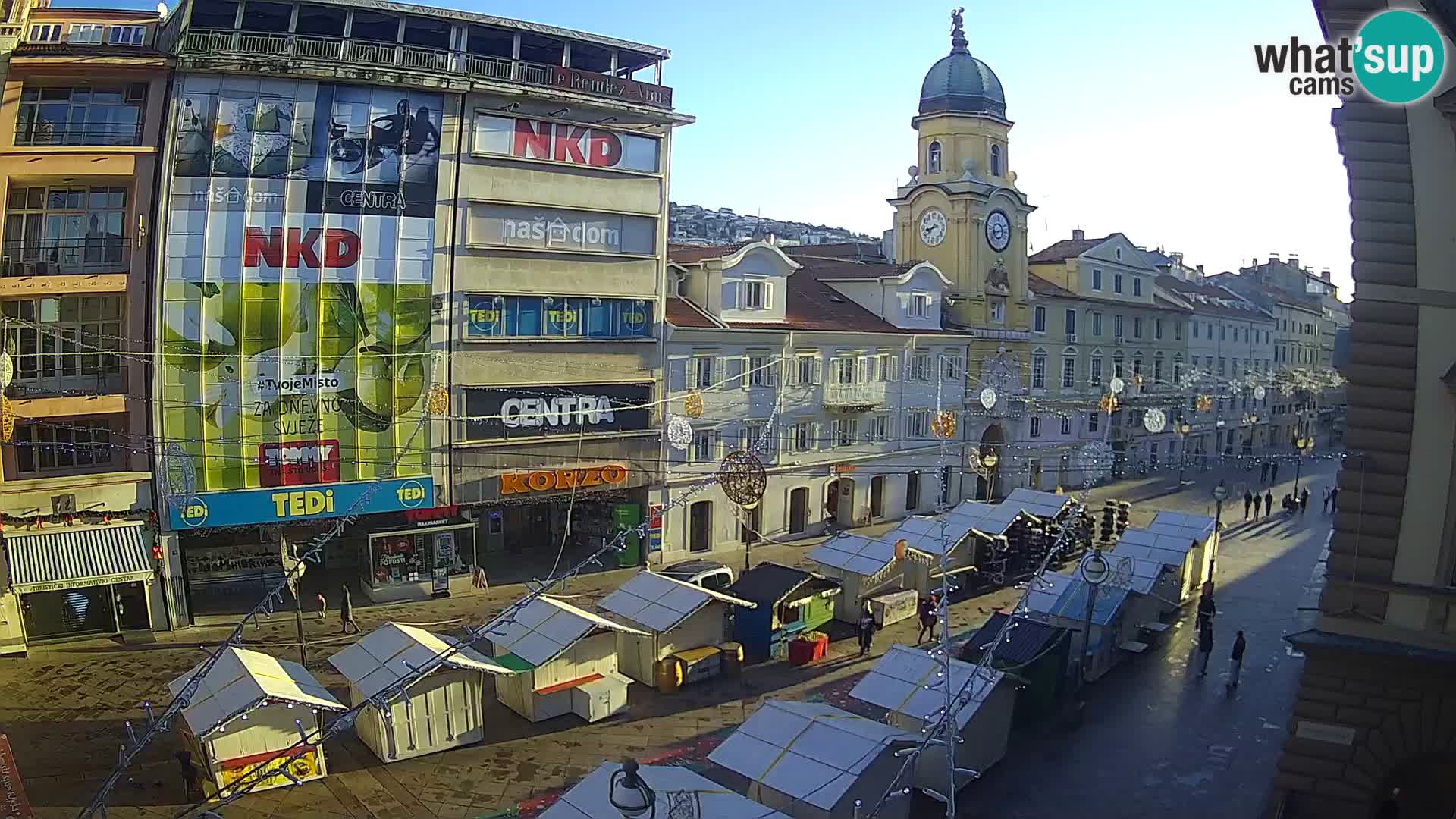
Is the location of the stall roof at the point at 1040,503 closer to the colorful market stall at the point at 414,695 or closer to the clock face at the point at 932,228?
the clock face at the point at 932,228

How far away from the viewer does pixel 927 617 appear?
89.3 ft

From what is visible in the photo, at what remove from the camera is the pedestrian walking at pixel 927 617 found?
2716 cm

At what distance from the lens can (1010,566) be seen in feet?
115

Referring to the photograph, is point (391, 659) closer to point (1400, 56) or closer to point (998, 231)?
point (1400, 56)

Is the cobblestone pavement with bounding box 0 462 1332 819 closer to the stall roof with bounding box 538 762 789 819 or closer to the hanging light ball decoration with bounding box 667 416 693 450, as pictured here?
the stall roof with bounding box 538 762 789 819

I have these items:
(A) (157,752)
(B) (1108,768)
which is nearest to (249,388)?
(A) (157,752)

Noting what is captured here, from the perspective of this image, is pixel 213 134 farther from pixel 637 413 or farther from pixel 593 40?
pixel 637 413

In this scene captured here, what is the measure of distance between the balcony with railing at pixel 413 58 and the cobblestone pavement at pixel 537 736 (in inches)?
624

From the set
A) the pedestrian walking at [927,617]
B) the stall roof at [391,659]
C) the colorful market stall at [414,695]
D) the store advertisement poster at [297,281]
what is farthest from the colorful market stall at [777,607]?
the store advertisement poster at [297,281]

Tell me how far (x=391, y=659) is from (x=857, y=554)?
46.5 ft

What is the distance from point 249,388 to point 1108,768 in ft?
77.6

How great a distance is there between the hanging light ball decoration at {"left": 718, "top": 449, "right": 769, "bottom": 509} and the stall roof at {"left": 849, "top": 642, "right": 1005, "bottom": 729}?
11430mm

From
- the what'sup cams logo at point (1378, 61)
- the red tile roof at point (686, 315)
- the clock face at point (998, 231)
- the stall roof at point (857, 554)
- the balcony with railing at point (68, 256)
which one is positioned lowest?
the stall roof at point (857, 554)

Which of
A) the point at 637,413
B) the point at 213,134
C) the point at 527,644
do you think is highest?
the point at 213,134
